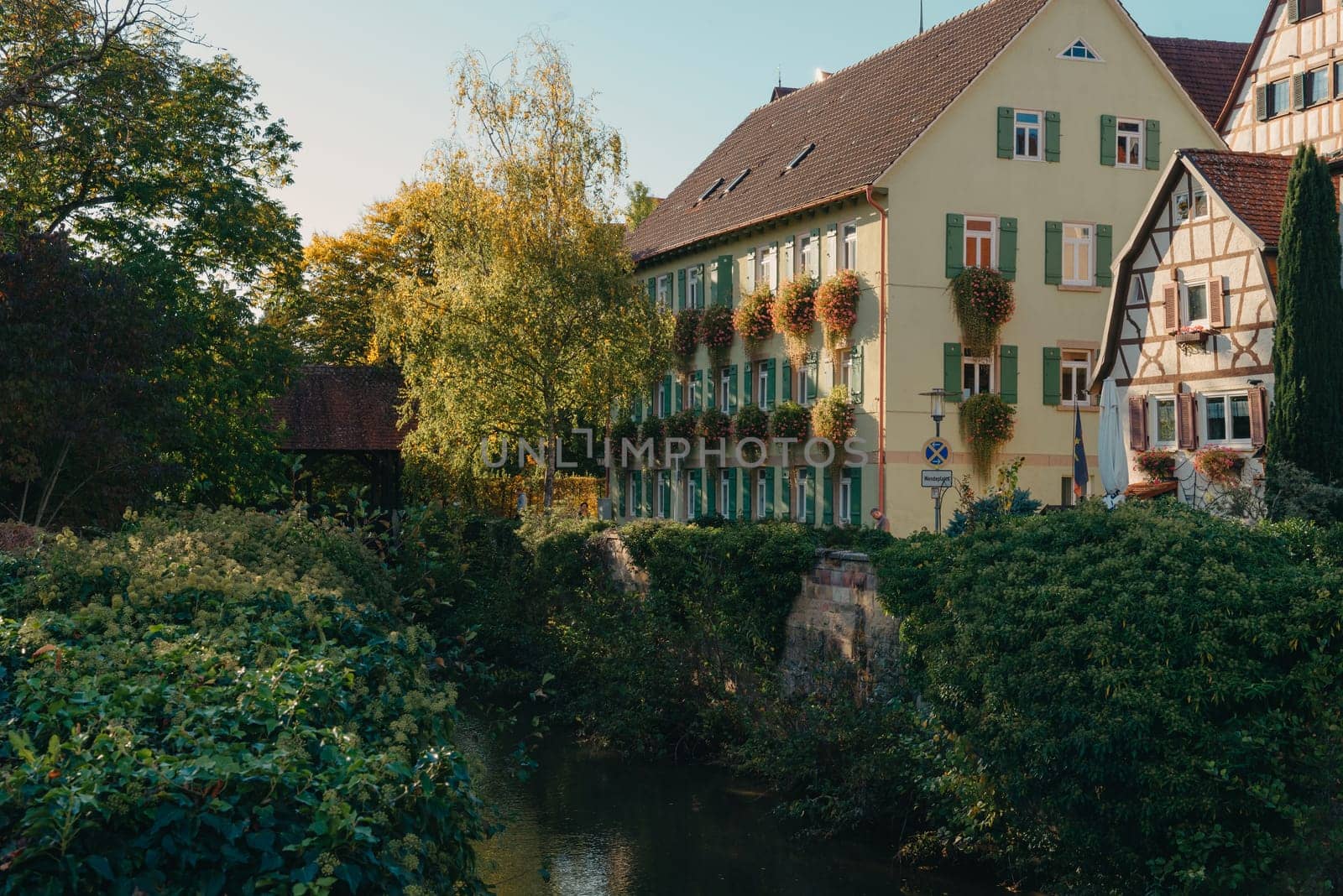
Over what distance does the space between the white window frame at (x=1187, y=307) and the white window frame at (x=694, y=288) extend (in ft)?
46.6

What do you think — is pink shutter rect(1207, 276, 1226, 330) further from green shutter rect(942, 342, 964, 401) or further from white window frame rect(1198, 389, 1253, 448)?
green shutter rect(942, 342, 964, 401)

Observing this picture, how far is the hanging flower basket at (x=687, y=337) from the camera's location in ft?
125

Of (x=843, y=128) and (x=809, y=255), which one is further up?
(x=843, y=128)

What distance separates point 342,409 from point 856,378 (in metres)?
15.4

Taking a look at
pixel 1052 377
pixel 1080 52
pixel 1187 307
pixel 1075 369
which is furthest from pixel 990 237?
pixel 1187 307

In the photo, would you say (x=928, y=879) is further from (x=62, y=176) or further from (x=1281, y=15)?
(x=1281, y=15)

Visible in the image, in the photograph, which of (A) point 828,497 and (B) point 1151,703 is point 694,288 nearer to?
(A) point 828,497

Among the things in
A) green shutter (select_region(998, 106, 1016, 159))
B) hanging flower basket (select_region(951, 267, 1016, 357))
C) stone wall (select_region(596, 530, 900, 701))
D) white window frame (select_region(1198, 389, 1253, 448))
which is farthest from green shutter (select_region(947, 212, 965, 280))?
stone wall (select_region(596, 530, 900, 701))

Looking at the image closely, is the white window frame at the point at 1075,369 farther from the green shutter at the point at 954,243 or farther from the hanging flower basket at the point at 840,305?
the hanging flower basket at the point at 840,305

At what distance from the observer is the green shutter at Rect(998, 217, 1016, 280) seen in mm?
30906

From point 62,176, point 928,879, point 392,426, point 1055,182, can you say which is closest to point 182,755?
point 928,879

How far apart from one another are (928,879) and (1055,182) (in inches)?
855

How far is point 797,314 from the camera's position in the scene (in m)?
32.6

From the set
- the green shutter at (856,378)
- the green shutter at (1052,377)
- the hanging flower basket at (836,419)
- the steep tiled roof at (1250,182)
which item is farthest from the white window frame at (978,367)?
the steep tiled roof at (1250,182)
